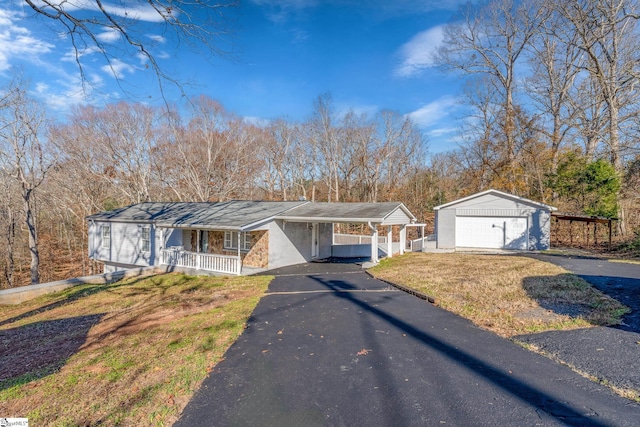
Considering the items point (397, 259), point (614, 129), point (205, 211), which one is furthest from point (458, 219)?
point (205, 211)

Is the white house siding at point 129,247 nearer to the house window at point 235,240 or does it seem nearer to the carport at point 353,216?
the house window at point 235,240

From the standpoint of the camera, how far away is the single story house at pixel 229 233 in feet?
45.9

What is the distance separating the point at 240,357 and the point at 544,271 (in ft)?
34.2

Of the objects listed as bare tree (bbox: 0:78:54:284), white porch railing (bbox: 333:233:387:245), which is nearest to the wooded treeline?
bare tree (bbox: 0:78:54:284)

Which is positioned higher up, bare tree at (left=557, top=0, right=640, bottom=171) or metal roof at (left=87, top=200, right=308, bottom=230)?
bare tree at (left=557, top=0, right=640, bottom=171)

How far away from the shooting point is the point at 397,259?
15617 mm

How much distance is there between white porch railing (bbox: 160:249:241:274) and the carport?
9.43 feet

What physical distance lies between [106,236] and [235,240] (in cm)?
872

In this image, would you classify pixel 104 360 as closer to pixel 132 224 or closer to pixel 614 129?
pixel 132 224

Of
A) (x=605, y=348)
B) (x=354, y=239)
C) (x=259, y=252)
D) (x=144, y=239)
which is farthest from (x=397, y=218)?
(x=144, y=239)

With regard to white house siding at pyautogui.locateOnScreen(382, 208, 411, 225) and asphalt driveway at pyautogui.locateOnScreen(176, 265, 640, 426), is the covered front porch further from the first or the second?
asphalt driveway at pyautogui.locateOnScreen(176, 265, 640, 426)

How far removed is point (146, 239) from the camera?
1702 centimetres

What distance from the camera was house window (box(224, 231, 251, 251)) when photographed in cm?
1530

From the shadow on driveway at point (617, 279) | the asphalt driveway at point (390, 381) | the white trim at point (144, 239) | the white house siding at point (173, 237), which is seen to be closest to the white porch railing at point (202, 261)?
the white house siding at point (173, 237)
